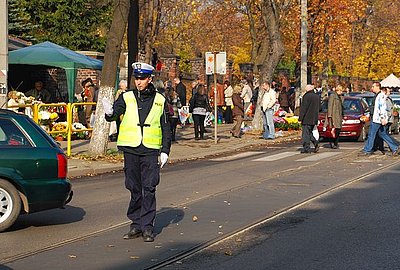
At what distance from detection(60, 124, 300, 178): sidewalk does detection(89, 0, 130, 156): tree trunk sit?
51 centimetres

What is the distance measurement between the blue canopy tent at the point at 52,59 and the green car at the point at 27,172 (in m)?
16.7

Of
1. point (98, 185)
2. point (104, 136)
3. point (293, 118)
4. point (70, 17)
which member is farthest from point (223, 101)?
point (98, 185)

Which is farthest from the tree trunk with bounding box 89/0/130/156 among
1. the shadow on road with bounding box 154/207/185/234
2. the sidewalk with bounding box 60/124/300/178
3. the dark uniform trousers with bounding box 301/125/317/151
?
the shadow on road with bounding box 154/207/185/234

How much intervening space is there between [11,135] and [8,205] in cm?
94

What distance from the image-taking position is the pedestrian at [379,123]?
20.9 meters

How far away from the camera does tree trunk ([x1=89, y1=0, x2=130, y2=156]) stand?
20.4 metres

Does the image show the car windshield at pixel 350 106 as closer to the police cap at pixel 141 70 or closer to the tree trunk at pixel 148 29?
the tree trunk at pixel 148 29

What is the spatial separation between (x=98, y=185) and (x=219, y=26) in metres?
47.9

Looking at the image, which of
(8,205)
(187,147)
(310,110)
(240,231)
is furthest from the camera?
(187,147)

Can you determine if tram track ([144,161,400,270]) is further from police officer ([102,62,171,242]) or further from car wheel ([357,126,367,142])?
car wheel ([357,126,367,142])

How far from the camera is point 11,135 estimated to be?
11047 millimetres

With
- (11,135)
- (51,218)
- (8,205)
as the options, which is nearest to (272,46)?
(51,218)

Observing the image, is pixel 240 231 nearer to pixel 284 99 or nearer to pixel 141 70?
pixel 141 70

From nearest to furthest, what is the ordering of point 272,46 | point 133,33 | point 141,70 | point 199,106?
point 141,70 → point 133,33 → point 199,106 → point 272,46
